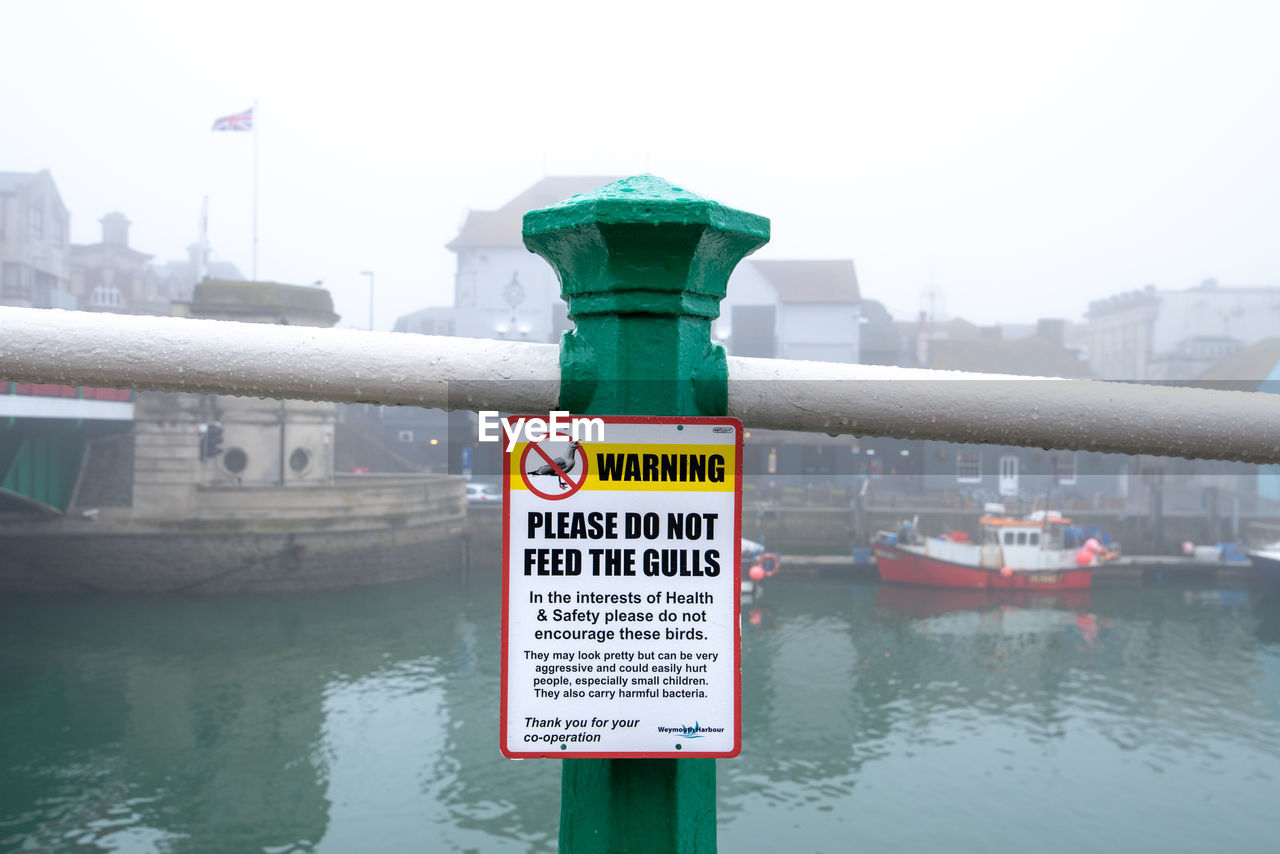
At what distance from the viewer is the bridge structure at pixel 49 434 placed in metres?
21.5

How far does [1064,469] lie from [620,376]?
46.0 meters

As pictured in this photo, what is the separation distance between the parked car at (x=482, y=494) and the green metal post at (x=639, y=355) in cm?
3527

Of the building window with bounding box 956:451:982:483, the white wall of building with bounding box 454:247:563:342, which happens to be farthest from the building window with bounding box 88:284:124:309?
the building window with bounding box 956:451:982:483

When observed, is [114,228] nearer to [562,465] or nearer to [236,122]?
[236,122]

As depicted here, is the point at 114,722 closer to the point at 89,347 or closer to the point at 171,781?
the point at 171,781

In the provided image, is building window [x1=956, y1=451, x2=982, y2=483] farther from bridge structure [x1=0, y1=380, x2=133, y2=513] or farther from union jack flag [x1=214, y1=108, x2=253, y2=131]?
bridge structure [x1=0, y1=380, x2=133, y2=513]

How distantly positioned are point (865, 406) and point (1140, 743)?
66.9ft

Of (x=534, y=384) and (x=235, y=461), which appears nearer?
(x=534, y=384)

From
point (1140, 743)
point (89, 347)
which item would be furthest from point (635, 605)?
point (1140, 743)

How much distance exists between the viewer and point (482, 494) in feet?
127

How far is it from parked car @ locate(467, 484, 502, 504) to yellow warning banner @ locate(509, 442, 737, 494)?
35316mm

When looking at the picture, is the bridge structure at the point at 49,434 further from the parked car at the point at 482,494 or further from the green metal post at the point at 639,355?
the green metal post at the point at 639,355

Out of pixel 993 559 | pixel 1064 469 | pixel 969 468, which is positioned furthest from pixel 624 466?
pixel 1064 469

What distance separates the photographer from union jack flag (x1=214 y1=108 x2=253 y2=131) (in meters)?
34.1
